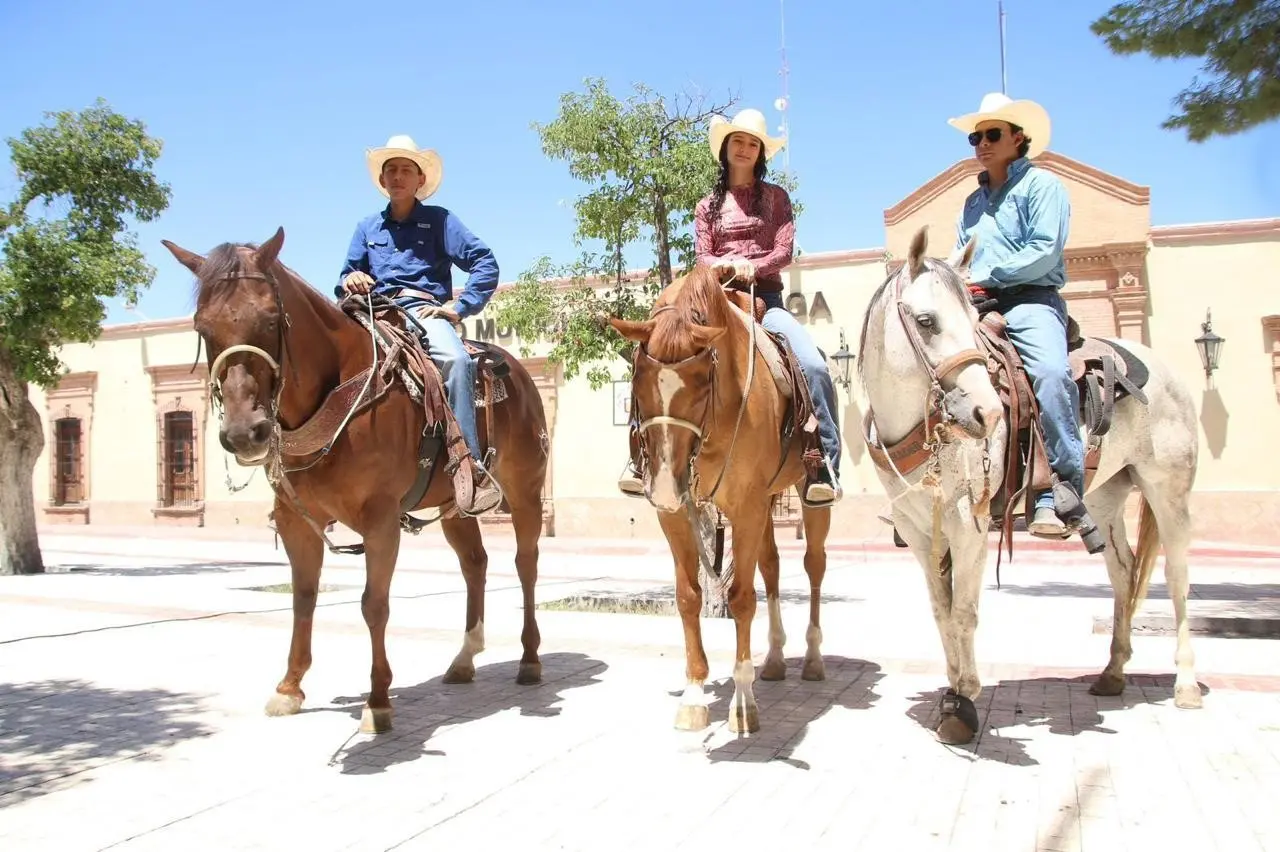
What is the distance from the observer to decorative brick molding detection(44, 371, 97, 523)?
94.2 feet

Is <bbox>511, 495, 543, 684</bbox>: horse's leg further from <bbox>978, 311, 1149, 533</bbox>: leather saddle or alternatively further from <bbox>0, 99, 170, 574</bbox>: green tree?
<bbox>0, 99, 170, 574</bbox>: green tree

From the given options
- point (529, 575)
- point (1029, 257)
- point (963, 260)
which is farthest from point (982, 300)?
point (529, 575)

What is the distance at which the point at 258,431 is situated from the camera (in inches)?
160

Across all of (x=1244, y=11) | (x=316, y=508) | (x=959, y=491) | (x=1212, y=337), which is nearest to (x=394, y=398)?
(x=316, y=508)

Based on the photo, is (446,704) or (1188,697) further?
(446,704)

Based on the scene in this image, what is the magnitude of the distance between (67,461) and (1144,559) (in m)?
31.6

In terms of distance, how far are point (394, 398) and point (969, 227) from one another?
11.3ft

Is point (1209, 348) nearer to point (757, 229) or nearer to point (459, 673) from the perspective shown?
point (757, 229)

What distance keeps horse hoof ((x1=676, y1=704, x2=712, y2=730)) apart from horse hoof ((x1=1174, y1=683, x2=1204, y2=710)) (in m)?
2.64

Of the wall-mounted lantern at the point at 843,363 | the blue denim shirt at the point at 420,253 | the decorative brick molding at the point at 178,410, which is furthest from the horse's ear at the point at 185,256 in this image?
the decorative brick molding at the point at 178,410

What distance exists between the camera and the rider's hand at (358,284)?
558 centimetres

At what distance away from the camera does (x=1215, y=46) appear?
393 inches

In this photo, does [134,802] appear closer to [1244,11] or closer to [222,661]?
[222,661]

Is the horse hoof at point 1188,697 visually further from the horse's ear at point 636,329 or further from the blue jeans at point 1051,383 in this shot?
the horse's ear at point 636,329
